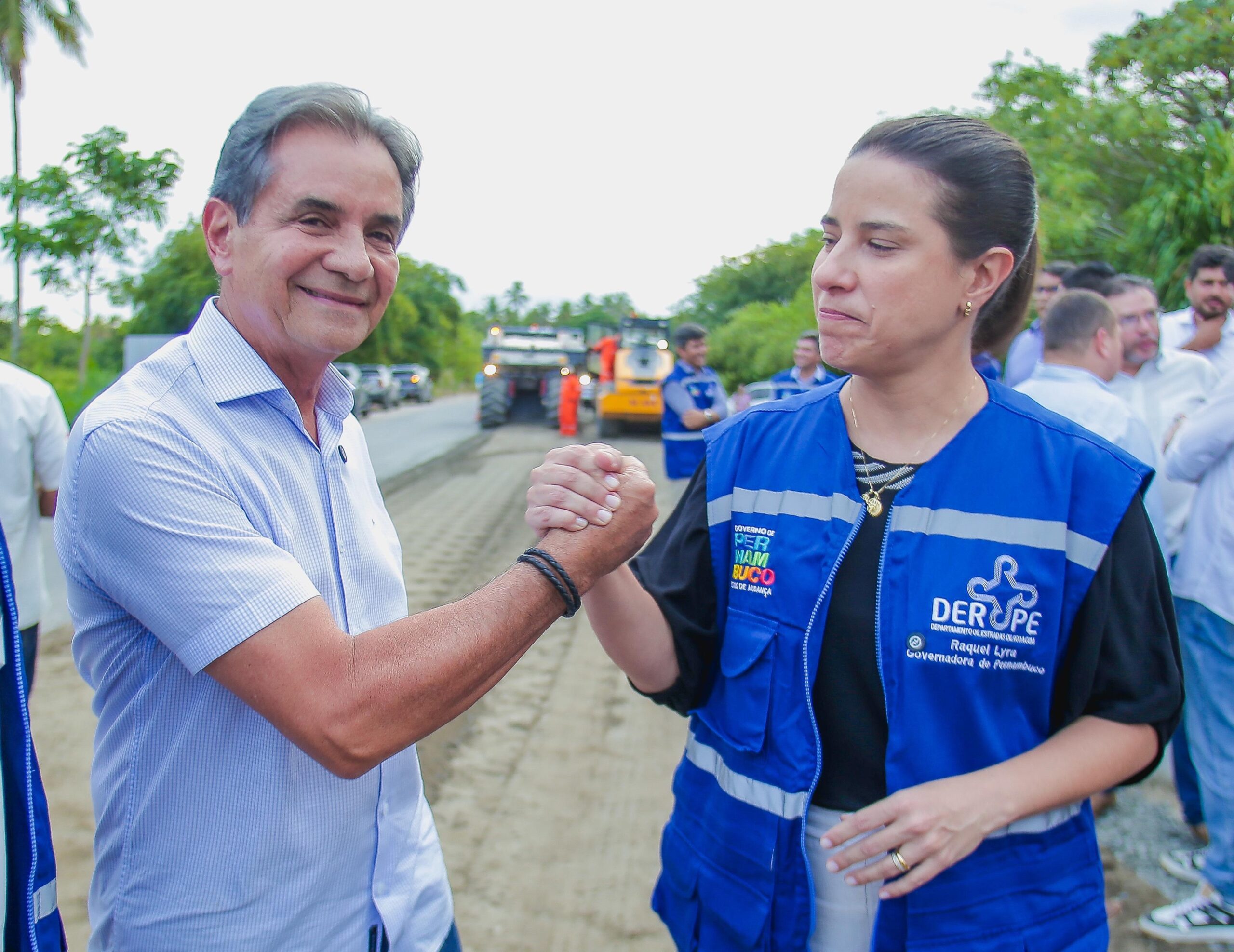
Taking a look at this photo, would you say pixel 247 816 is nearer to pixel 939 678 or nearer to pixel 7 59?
Result: pixel 939 678

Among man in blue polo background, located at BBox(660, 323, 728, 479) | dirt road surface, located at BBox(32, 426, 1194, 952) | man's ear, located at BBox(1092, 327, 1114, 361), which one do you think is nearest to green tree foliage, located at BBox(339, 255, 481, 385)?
man in blue polo background, located at BBox(660, 323, 728, 479)

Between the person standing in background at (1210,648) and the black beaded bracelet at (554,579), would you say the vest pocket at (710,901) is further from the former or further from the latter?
the person standing in background at (1210,648)

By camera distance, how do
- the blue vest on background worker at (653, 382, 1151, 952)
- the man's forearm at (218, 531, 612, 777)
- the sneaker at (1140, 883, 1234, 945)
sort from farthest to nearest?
1. the sneaker at (1140, 883, 1234, 945)
2. the blue vest on background worker at (653, 382, 1151, 952)
3. the man's forearm at (218, 531, 612, 777)

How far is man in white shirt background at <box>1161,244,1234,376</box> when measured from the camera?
4359 millimetres

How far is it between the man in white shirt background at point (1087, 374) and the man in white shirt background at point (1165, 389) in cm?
27

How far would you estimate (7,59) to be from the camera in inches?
749

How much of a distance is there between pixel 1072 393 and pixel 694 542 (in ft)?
7.08

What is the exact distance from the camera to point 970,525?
1.52m

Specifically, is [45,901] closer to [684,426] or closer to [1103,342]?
[1103,342]

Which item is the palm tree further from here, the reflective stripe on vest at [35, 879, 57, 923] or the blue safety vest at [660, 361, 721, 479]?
the reflective stripe on vest at [35, 879, 57, 923]

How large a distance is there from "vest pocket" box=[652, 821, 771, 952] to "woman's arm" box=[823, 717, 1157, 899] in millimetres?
227

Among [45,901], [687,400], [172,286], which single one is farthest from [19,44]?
[45,901]

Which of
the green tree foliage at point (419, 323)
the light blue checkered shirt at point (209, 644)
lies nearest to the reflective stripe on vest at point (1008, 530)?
the light blue checkered shirt at point (209, 644)

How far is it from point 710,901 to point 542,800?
2.17m
